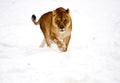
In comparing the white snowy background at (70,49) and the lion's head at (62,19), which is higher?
the lion's head at (62,19)

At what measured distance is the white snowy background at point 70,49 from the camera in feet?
18.7

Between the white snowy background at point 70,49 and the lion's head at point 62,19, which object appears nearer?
the white snowy background at point 70,49

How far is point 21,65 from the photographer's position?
6.22m

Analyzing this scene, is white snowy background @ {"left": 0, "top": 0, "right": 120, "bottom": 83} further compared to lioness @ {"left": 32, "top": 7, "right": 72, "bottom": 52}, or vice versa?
lioness @ {"left": 32, "top": 7, "right": 72, "bottom": 52}

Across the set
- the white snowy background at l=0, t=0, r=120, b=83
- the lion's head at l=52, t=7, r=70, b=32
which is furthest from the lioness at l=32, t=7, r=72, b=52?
the white snowy background at l=0, t=0, r=120, b=83

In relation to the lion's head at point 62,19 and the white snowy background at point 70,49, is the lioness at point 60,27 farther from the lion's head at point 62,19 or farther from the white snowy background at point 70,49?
the white snowy background at point 70,49

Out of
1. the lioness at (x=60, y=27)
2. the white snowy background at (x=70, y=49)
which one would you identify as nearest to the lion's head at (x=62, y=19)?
the lioness at (x=60, y=27)

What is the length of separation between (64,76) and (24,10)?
21.8ft

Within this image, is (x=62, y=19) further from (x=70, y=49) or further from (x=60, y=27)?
(x=70, y=49)

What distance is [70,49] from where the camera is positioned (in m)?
7.47

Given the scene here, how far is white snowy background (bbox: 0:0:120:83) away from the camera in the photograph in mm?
5695

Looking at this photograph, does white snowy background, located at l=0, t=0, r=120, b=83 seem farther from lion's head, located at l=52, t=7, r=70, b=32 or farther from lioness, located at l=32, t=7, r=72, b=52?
lion's head, located at l=52, t=7, r=70, b=32

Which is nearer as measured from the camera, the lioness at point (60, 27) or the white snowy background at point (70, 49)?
the white snowy background at point (70, 49)

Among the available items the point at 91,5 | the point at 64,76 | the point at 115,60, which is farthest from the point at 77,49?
the point at 91,5
